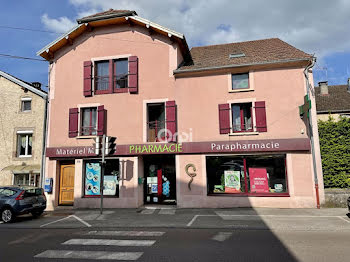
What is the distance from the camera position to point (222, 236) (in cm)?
707

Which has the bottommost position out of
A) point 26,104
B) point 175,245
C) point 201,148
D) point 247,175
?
point 175,245

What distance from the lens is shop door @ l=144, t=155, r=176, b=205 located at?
12.9 meters

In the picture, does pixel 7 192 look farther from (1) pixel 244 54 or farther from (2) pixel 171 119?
(1) pixel 244 54

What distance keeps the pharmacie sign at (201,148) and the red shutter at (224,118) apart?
69cm

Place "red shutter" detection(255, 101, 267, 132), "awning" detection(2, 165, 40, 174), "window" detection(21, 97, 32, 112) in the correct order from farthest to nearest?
1. "window" detection(21, 97, 32, 112)
2. "awning" detection(2, 165, 40, 174)
3. "red shutter" detection(255, 101, 267, 132)

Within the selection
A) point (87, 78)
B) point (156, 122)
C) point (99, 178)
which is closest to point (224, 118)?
point (156, 122)

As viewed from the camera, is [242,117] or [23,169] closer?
[242,117]

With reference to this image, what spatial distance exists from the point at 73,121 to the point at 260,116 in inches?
382

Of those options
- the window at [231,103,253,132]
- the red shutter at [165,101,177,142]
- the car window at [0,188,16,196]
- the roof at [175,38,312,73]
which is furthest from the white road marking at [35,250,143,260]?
the roof at [175,38,312,73]

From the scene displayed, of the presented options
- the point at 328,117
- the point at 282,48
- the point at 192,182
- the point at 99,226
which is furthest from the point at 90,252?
the point at 328,117

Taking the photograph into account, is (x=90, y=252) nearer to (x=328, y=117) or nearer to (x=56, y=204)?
(x=56, y=204)

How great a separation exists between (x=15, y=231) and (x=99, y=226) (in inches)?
113

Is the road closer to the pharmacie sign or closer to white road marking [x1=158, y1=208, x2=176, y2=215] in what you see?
white road marking [x1=158, y1=208, x2=176, y2=215]

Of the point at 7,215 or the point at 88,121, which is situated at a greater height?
the point at 88,121
